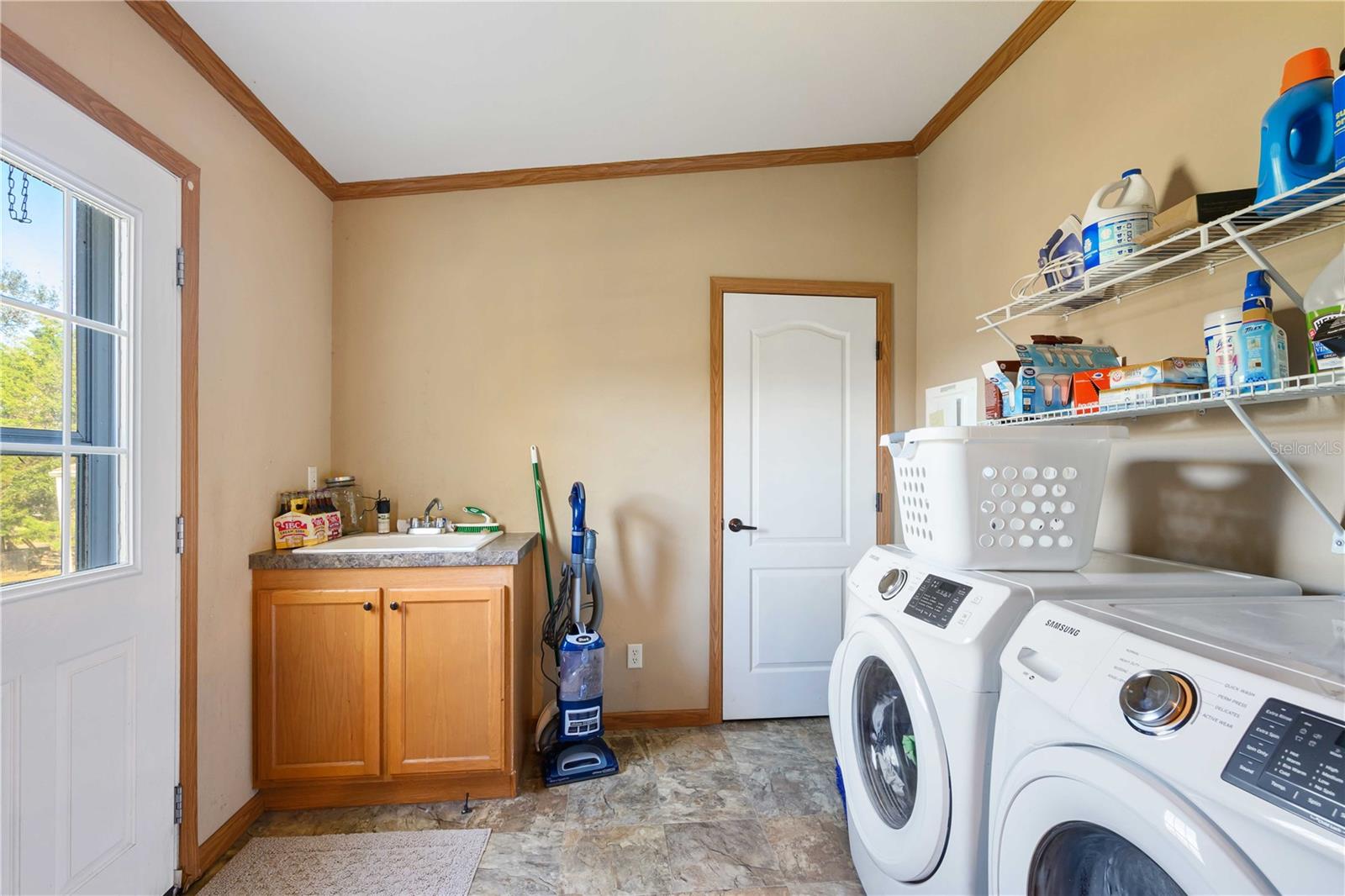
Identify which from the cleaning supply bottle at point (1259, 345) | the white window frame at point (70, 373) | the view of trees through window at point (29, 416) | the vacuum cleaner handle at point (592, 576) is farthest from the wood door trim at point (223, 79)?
the cleaning supply bottle at point (1259, 345)

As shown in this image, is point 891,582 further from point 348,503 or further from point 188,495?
point 348,503

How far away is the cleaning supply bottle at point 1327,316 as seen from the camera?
0.94 meters

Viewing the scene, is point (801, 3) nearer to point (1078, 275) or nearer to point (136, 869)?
point (1078, 275)

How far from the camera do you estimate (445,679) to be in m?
2.07

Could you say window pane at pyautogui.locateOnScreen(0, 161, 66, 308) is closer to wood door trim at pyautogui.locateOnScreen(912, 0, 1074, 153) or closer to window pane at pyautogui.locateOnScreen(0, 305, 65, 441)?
window pane at pyautogui.locateOnScreen(0, 305, 65, 441)

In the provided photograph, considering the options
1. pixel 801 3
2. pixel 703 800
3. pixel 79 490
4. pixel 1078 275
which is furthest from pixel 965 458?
pixel 79 490

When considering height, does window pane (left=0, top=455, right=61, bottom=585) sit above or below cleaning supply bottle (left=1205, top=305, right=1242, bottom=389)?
below

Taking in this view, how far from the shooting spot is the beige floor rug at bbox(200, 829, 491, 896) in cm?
169

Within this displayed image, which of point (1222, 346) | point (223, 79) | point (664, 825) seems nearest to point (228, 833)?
point (664, 825)

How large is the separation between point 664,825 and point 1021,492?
1.57 m

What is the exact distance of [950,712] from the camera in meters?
1.14

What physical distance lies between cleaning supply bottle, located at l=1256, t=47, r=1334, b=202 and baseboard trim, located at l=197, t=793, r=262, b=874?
9.95 ft

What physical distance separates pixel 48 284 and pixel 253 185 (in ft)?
2.92

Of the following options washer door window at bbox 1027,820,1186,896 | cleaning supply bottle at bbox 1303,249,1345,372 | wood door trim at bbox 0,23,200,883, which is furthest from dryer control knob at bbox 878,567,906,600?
wood door trim at bbox 0,23,200,883
